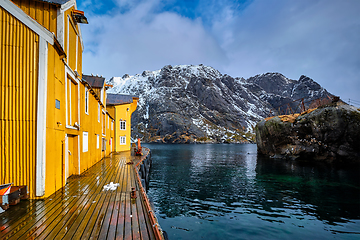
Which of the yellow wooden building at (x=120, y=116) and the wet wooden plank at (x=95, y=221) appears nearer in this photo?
the wet wooden plank at (x=95, y=221)

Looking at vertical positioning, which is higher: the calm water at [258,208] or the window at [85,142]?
the window at [85,142]

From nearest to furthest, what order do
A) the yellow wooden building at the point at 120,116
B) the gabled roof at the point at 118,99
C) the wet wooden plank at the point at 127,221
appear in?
the wet wooden plank at the point at 127,221, the yellow wooden building at the point at 120,116, the gabled roof at the point at 118,99

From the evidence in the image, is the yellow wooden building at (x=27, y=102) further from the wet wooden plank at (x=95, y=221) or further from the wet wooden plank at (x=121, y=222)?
the wet wooden plank at (x=121, y=222)

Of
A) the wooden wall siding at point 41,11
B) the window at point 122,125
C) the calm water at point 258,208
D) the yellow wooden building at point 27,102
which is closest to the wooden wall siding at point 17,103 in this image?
the yellow wooden building at point 27,102

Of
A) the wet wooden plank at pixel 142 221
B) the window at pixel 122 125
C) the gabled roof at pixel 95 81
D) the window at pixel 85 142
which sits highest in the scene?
the gabled roof at pixel 95 81

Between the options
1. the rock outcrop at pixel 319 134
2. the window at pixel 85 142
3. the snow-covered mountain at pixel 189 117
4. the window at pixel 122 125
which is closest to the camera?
the window at pixel 85 142

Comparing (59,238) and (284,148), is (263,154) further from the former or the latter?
(59,238)

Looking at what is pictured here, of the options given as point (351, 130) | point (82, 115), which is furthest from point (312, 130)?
point (82, 115)

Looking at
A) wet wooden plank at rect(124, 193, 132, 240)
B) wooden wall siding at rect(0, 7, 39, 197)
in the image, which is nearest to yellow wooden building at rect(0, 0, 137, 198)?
wooden wall siding at rect(0, 7, 39, 197)

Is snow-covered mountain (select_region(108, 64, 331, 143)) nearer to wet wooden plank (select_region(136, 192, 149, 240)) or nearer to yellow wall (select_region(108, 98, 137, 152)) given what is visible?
yellow wall (select_region(108, 98, 137, 152))

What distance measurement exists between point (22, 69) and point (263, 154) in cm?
5043

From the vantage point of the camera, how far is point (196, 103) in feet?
607

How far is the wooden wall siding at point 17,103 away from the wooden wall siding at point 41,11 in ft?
6.05

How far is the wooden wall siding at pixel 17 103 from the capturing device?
735 centimetres
